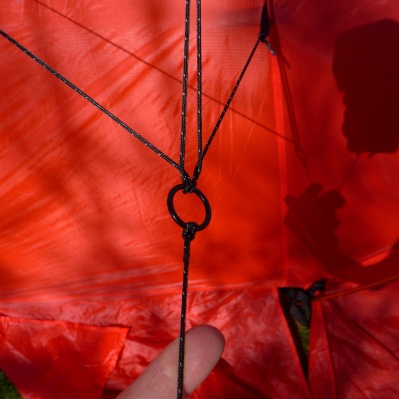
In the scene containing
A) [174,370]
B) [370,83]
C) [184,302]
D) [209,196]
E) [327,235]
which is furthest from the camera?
[327,235]

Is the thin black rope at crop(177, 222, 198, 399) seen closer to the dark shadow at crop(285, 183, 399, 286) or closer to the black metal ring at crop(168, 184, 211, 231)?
the black metal ring at crop(168, 184, 211, 231)

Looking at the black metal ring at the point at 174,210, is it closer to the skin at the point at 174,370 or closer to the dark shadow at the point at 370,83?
the skin at the point at 174,370

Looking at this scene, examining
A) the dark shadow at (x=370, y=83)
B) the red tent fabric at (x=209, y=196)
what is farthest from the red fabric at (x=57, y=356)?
the dark shadow at (x=370, y=83)

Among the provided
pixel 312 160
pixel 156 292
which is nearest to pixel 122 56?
pixel 312 160

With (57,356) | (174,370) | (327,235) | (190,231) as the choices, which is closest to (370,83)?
(327,235)

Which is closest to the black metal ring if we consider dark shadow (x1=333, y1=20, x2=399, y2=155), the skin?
the skin

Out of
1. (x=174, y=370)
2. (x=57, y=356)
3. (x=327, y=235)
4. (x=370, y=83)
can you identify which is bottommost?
(x=57, y=356)

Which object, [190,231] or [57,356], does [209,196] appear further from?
[57,356]
